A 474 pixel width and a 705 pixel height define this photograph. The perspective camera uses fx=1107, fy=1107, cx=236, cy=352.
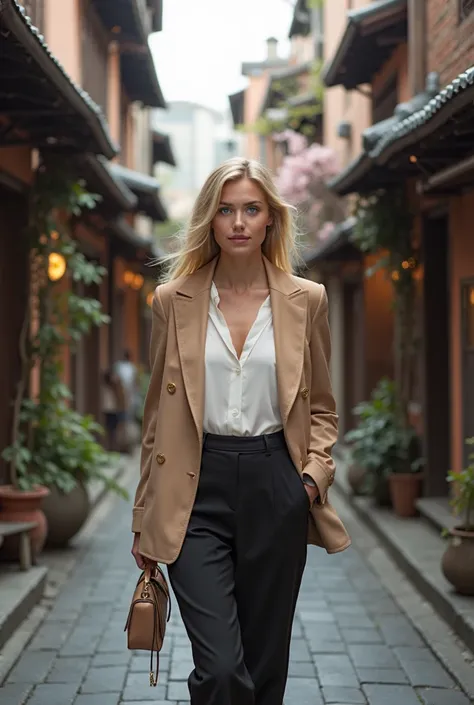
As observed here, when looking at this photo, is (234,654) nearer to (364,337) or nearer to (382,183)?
(382,183)

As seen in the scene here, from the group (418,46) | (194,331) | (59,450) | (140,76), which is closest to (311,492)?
(194,331)

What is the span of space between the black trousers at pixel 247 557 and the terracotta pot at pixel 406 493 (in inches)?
271

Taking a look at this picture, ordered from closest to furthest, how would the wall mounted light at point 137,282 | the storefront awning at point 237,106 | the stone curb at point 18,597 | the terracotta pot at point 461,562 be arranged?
the stone curb at point 18,597
the terracotta pot at point 461,562
the wall mounted light at point 137,282
the storefront awning at point 237,106

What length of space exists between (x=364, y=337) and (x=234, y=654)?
13.1m

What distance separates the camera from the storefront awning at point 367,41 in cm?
1120

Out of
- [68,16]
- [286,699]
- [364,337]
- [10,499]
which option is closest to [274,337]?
[286,699]

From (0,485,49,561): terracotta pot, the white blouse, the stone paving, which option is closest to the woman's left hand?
the white blouse

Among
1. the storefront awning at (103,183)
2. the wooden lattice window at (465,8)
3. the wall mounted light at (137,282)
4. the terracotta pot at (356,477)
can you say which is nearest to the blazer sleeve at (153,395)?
the wooden lattice window at (465,8)

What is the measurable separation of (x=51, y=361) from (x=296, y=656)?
4.03 m

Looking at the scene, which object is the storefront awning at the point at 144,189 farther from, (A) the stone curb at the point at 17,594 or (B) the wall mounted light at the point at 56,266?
(A) the stone curb at the point at 17,594

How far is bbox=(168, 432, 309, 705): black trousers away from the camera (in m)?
3.31

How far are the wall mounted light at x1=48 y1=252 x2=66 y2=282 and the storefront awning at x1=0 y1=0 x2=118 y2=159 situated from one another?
931 mm

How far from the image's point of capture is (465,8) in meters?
8.48

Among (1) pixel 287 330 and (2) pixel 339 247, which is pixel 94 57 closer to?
(2) pixel 339 247
